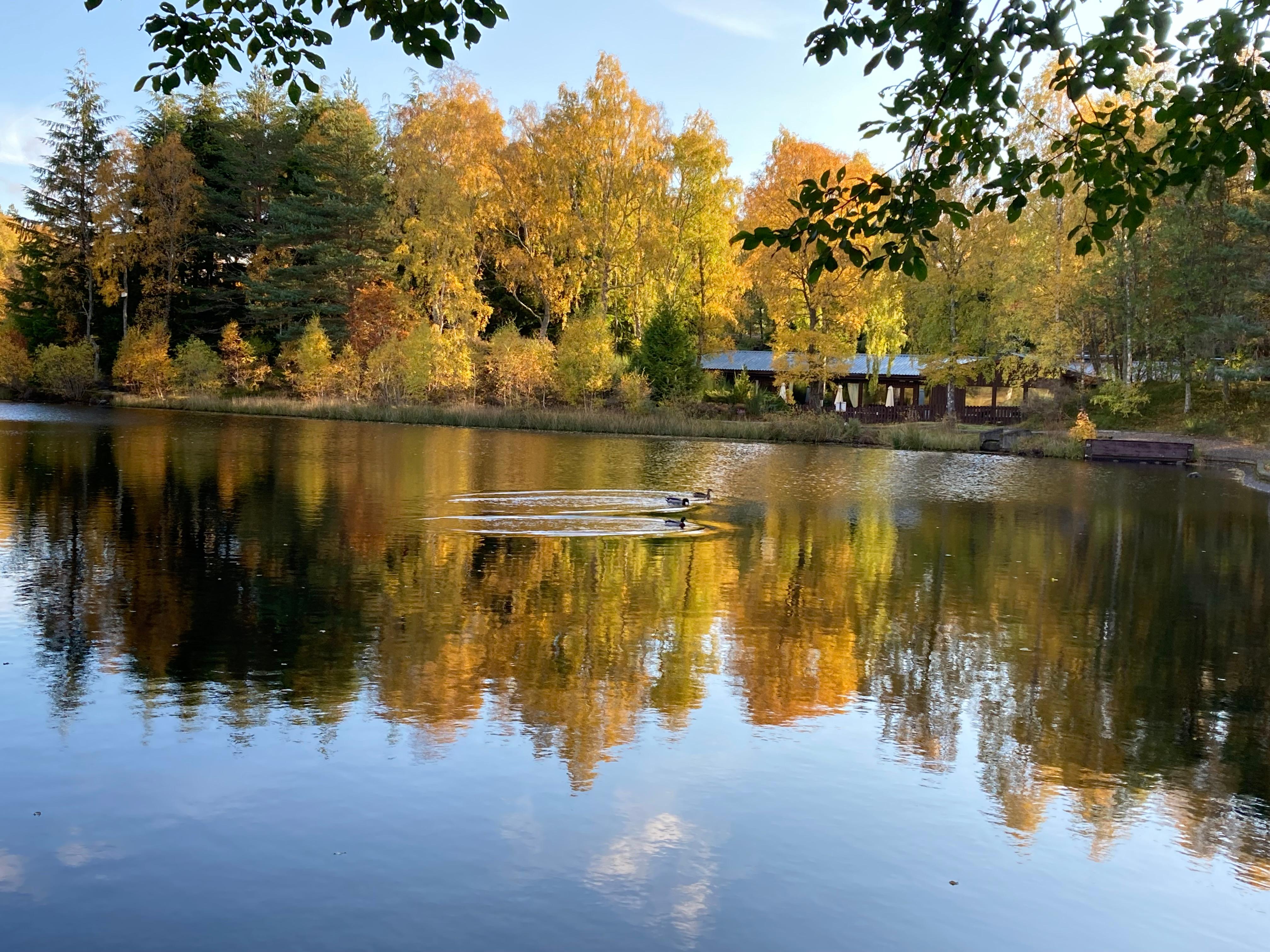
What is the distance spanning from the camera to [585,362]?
1928 inches

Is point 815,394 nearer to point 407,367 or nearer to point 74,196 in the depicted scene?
point 407,367

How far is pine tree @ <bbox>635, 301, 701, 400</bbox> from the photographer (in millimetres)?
49844

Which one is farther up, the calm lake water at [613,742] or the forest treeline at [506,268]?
the forest treeline at [506,268]

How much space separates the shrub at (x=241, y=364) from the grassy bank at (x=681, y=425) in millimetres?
→ 8236

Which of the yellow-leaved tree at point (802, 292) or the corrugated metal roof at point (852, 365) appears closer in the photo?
the yellow-leaved tree at point (802, 292)

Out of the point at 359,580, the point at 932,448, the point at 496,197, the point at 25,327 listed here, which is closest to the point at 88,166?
the point at 25,327

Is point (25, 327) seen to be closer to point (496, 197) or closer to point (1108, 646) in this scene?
point (496, 197)

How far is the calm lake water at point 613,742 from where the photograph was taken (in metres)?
5.17

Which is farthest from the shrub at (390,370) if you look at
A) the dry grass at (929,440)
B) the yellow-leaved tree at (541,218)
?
the dry grass at (929,440)

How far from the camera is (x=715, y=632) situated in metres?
10.6

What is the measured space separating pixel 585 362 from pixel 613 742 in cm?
4229

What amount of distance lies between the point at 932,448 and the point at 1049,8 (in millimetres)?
36991

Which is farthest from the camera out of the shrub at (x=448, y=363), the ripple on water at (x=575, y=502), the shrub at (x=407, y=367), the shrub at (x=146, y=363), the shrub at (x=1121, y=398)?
the shrub at (x=146, y=363)

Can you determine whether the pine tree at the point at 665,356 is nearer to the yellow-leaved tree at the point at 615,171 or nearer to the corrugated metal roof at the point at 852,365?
the yellow-leaved tree at the point at 615,171
